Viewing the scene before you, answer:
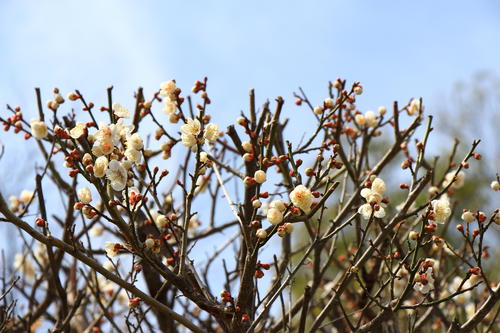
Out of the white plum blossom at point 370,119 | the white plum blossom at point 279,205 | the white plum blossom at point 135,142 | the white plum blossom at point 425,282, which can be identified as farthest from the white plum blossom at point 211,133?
the white plum blossom at point 370,119

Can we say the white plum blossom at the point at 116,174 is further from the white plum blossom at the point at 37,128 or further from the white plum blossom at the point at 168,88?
the white plum blossom at the point at 168,88

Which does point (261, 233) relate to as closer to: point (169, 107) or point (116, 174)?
point (116, 174)

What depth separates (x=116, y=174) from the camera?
208 centimetres

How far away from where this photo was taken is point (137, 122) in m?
3.17

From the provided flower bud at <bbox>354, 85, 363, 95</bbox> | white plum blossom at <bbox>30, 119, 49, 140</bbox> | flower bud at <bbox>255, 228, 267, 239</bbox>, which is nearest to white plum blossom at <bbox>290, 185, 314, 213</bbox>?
flower bud at <bbox>255, 228, 267, 239</bbox>

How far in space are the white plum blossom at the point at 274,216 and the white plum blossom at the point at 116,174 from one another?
1.64 feet

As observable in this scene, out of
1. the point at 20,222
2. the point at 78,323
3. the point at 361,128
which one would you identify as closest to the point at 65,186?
the point at 78,323

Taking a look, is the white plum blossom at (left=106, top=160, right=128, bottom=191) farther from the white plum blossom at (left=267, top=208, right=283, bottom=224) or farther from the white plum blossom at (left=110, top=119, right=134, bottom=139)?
the white plum blossom at (left=267, top=208, right=283, bottom=224)

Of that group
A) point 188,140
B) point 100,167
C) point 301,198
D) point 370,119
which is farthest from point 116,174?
point 370,119

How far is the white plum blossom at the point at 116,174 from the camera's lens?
2066 mm

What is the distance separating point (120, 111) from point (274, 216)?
722mm

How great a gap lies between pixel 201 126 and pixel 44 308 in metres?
1.58

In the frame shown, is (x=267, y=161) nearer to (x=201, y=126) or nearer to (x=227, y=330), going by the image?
(x=201, y=126)

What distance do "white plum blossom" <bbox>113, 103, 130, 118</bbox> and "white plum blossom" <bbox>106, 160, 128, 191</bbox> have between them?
327 mm
